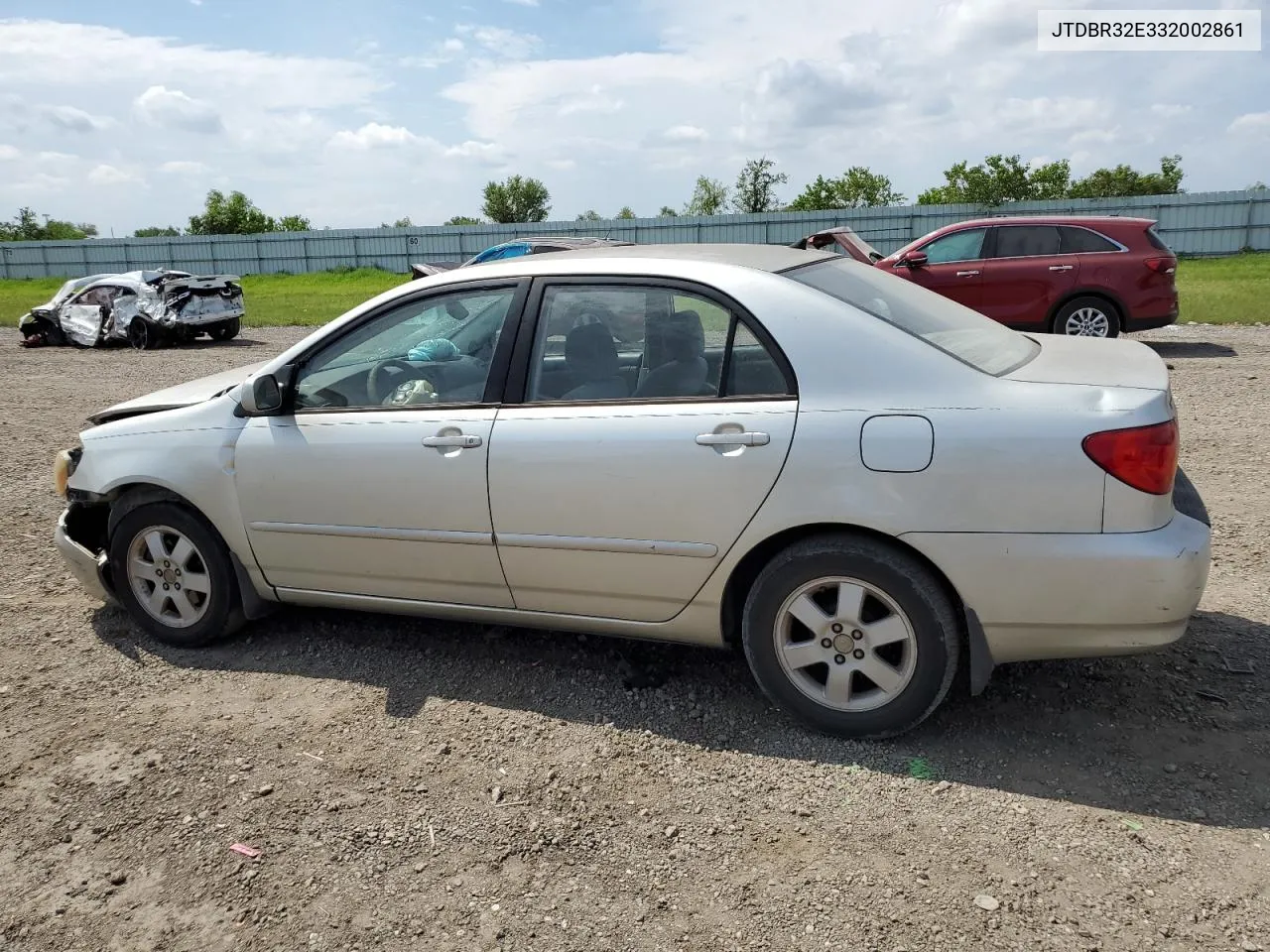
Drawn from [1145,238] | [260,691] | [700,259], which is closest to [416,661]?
[260,691]

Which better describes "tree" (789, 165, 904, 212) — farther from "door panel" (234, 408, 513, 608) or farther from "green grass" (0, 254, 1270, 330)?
"door panel" (234, 408, 513, 608)

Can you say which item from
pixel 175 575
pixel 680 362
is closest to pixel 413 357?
pixel 680 362

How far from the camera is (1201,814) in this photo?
2.99 meters

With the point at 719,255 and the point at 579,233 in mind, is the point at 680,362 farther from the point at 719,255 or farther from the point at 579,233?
the point at 579,233

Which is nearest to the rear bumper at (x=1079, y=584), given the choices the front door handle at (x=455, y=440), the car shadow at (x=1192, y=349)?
the front door handle at (x=455, y=440)

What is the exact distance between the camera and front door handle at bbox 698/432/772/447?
333cm

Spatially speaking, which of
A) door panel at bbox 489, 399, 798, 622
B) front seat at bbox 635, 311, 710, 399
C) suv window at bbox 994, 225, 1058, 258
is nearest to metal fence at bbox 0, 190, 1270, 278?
suv window at bbox 994, 225, 1058, 258

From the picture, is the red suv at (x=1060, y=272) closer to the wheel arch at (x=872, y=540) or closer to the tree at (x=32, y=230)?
the wheel arch at (x=872, y=540)

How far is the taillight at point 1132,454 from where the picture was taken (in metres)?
3.03

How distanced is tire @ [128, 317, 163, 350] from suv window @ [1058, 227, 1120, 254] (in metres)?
15.4

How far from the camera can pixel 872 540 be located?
3291 mm

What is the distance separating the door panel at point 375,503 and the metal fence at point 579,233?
914 inches

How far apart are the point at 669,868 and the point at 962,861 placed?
82 cm

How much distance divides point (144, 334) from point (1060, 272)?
1560cm
